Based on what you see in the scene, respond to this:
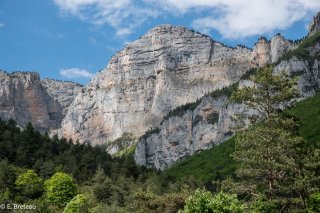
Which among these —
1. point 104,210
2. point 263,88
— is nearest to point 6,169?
point 104,210

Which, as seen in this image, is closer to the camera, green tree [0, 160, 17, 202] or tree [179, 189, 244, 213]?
tree [179, 189, 244, 213]

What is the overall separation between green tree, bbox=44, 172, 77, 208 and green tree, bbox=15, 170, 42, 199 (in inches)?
69.2

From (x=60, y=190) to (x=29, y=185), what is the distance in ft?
19.9

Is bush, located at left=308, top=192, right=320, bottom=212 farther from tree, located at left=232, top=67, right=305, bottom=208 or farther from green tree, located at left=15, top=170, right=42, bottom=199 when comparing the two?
green tree, located at left=15, top=170, right=42, bottom=199

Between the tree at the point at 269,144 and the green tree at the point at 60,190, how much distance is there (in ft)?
148

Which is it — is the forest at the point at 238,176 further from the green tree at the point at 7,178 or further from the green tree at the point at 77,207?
the green tree at the point at 7,178

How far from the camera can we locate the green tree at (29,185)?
273 feet

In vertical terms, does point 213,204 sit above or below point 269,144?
below

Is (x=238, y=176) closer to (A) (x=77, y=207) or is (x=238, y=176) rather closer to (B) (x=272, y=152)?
(B) (x=272, y=152)

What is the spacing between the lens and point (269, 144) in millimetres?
43656

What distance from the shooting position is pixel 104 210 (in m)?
67.1

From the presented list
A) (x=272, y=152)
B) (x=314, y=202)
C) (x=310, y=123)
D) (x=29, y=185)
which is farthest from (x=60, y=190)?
(x=310, y=123)

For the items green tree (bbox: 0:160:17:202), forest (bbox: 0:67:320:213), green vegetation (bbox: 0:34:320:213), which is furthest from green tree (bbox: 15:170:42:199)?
green tree (bbox: 0:160:17:202)

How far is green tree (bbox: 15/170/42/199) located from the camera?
273 feet
